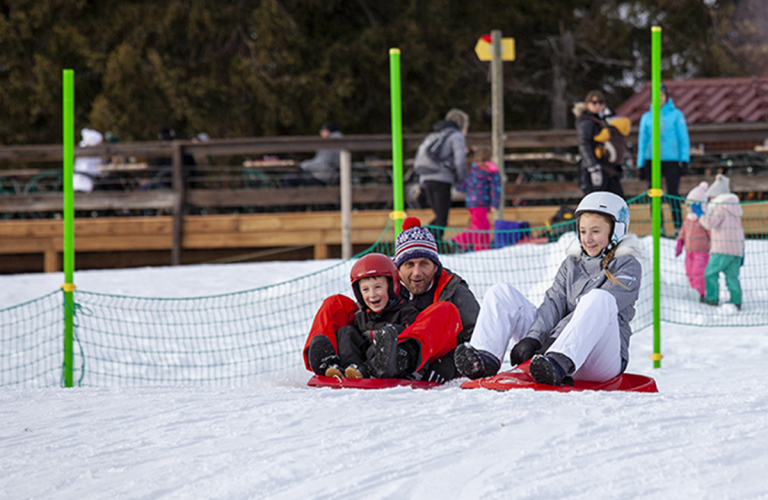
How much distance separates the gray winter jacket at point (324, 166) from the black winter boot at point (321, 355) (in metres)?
6.10

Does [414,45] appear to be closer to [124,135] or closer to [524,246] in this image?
[124,135]

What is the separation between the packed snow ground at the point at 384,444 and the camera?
2490 millimetres

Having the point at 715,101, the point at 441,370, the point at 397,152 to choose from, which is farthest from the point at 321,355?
the point at 715,101

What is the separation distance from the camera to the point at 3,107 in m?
13.7

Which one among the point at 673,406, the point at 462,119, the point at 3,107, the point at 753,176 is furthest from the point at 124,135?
the point at 673,406

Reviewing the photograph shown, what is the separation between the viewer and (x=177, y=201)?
993cm

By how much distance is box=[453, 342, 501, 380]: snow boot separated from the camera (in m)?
3.72

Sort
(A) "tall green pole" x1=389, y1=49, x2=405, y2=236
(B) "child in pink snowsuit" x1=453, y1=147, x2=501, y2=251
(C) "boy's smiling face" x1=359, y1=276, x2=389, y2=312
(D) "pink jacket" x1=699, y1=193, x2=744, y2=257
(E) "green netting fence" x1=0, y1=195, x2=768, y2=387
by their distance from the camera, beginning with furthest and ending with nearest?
(B) "child in pink snowsuit" x1=453, y1=147, x2=501, y2=251
(D) "pink jacket" x1=699, y1=193, x2=744, y2=257
(E) "green netting fence" x1=0, y1=195, x2=768, y2=387
(A) "tall green pole" x1=389, y1=49, x2=405, y2=236
(C) "boy's smiling face" x1=359, y1=276, x2=389, y2=312

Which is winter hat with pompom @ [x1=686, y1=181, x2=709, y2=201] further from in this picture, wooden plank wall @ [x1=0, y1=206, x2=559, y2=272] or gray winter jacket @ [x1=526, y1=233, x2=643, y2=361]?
gray winter jacket @ [x1=526, y1=233, x2=643, y2=361]

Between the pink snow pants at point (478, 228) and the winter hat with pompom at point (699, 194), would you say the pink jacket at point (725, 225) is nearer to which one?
the winter hat with pompom at point (699, 194)

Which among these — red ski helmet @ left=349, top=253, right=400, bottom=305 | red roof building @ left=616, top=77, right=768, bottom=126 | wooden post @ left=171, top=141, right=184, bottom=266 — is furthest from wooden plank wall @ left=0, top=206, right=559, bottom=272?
red ski helmet @ left=349, top=253, right=400, bottom=305

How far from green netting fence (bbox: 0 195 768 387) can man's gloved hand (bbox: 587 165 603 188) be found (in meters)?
0.59

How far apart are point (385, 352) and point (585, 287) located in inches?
36.5

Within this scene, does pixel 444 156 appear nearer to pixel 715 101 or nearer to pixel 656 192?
pixel 656 192
